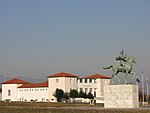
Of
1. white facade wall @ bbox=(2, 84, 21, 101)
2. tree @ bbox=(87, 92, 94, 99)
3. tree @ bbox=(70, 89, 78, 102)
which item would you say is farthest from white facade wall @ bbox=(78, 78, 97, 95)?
white facade wall @ bbox=(2, 84, 21, 101)

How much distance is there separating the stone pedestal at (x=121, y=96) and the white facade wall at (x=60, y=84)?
7776cm

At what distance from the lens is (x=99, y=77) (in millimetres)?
128875

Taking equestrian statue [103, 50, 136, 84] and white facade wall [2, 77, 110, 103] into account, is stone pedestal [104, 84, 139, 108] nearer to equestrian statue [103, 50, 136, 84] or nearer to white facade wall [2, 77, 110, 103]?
equestrian statue [103, 50, 136, 84]

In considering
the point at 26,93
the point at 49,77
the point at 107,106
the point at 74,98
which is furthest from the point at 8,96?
the point at 107,106

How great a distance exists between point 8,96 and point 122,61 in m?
97.0

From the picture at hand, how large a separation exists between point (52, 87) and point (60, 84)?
2650mm

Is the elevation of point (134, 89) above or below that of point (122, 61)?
below

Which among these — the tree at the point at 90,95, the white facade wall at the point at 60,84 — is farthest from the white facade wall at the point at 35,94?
the tree at the point at 90,95

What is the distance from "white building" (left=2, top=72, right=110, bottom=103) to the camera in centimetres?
12038

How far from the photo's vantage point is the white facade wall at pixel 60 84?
391ft

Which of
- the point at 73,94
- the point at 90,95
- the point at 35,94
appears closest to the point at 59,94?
the point at 73,94

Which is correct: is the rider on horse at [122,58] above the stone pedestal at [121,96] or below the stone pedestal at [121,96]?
above

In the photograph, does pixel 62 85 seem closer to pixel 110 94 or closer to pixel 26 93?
pixel 26 93

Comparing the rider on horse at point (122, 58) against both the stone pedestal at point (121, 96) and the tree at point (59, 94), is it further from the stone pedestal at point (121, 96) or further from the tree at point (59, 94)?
the tree at point (59, 94)
